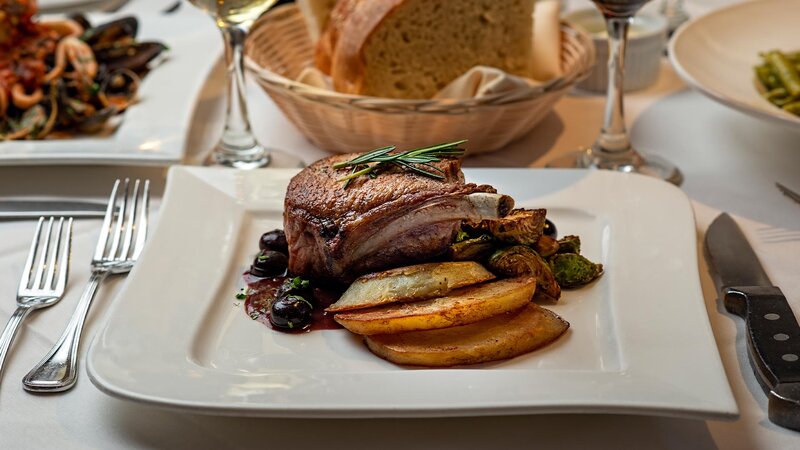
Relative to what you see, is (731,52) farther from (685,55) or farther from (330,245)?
(330,245)

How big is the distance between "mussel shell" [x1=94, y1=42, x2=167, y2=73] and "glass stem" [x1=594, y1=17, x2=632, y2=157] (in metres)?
1.73

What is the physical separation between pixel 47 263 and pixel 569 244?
4.28 ft

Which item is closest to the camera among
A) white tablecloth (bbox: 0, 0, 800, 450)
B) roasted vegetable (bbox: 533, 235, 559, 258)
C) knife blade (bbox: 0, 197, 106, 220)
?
white tablecloth (bbox: 0, 0, 800, 450)

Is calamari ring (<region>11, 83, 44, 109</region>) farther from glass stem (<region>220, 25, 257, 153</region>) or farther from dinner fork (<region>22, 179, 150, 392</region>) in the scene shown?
glass stem (<region>220, 25, 257, 153</region>)

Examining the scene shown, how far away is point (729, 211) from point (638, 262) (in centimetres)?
62

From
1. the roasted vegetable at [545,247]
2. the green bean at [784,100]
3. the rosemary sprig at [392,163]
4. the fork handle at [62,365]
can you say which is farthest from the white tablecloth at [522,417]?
the rosemary sprig at [392,163]

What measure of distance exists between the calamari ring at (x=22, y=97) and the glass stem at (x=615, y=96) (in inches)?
74.9

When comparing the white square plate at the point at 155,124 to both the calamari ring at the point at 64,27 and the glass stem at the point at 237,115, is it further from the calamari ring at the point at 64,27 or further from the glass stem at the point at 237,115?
the calamari ring at the point at 64,27

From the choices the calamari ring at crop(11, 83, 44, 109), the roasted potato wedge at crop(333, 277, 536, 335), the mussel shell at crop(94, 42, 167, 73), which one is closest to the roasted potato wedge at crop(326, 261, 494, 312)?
the roasted potato wedge at crop(333, 277, 536, 335)

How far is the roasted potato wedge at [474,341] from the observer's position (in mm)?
1678

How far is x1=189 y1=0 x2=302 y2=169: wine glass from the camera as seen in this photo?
276 centimetres

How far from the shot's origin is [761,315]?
182 centimetres

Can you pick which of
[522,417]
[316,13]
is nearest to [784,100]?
[316,13]

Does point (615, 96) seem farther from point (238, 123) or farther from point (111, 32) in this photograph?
point (111, 32)
